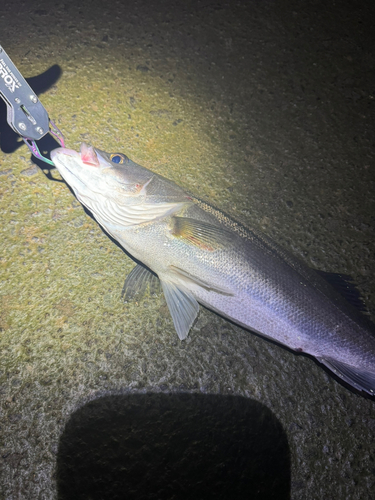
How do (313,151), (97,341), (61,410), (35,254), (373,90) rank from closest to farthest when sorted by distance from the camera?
(61,410), (97,341), (35,254), (313,151), (373,90)

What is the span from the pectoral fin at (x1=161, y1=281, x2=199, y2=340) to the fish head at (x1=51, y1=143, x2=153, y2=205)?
0.54 metres

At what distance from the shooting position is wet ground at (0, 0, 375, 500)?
1.60 metres

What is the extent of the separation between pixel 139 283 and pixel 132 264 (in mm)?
138

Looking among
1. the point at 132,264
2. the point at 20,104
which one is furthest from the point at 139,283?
the point at 20,104

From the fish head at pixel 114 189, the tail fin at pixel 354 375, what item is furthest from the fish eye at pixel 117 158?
the tail fin at pixel 354 375

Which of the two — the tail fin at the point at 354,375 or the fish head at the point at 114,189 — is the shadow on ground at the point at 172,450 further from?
the fish head at the point at 114,189

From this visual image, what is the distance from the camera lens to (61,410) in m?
1.62

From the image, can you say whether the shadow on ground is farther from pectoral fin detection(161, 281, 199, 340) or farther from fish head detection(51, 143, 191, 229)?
fish head detection(51, 143, 191, 229)

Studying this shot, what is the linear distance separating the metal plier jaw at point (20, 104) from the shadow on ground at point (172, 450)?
147cm

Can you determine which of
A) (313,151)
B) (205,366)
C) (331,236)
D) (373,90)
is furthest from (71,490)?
(373,90)

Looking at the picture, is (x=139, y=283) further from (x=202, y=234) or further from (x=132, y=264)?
(x=202, y=234)

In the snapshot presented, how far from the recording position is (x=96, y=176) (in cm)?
175

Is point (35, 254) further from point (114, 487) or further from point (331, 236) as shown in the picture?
point (331, 236)

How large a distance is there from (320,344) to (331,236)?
0.86m
